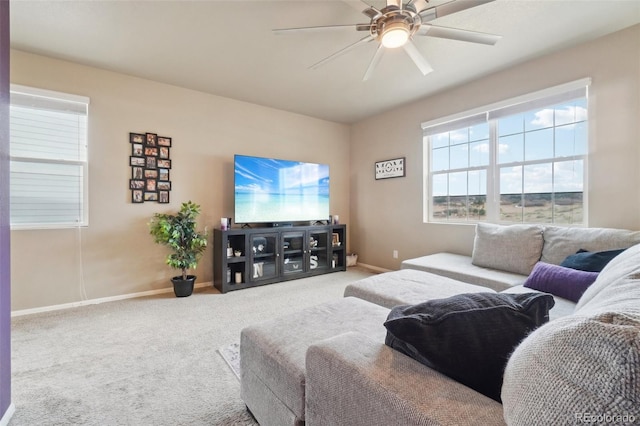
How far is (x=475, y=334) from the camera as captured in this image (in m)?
0.76

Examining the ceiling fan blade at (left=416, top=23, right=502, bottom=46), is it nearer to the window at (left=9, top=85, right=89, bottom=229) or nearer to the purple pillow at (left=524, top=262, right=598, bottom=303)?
the purple pillow at (left=524, top=262, right=598, bottom=303)

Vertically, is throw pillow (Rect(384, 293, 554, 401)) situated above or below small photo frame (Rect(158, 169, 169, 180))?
below

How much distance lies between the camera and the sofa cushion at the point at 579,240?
7.06 ft

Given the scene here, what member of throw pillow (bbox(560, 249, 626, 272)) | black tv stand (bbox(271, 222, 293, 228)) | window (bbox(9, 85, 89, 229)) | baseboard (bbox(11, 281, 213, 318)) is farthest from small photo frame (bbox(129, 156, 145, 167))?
throw pillow (bbox(560, 249, 626, 272))

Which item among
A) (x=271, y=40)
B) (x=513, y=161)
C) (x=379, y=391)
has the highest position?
(x=271, y=40)

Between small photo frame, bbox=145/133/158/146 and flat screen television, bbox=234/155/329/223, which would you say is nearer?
small photo frame, bbox=145/133/158/146

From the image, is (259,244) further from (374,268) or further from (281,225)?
(374,268)

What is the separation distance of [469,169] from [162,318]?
3.92 meters

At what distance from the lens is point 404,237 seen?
4.19 meters

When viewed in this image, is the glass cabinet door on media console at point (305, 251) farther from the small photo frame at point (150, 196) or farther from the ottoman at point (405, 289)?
the ottoman at point (405, 289)

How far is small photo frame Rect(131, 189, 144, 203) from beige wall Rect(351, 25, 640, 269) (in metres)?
3.33

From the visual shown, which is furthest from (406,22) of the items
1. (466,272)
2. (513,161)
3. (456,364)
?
(513,161)

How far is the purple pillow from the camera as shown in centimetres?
175

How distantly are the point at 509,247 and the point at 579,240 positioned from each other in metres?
0.51
